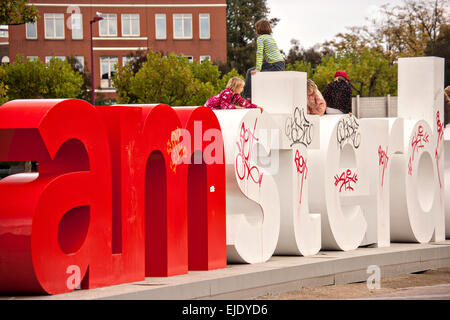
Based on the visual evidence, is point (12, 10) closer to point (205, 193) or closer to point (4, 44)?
point (205, 193)

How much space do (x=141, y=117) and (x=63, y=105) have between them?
1263 mm

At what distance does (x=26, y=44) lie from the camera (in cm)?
6775

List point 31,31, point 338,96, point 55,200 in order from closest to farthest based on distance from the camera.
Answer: point 55,200 < point 338,96 < point 31,31

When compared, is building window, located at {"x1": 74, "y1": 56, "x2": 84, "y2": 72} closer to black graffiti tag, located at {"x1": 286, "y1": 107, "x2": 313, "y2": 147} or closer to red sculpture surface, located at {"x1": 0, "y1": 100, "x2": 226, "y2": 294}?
black graffiti tag, located at {"x1": 286, "y1": 107, "x2": 313, "y2": 147}

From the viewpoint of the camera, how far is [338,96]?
1513 centimetres

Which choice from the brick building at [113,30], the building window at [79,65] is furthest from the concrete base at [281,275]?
the brick building at [113,30]

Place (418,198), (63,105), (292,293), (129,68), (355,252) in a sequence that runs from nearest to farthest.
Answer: (63,105) → (292,293) → (355,252) → (418,198) → (129,68)

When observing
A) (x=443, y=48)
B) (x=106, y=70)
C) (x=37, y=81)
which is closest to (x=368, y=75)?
(x=443, y=48)

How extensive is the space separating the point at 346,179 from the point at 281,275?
3.34 meters

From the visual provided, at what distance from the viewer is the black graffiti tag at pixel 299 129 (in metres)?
12.8

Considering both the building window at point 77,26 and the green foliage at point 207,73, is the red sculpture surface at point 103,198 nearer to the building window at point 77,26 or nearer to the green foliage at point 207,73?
the green foliage at point 207,73

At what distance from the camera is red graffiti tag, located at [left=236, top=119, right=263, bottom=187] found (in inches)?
460

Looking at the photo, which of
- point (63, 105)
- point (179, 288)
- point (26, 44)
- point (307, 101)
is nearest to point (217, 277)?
point (179, 288)
